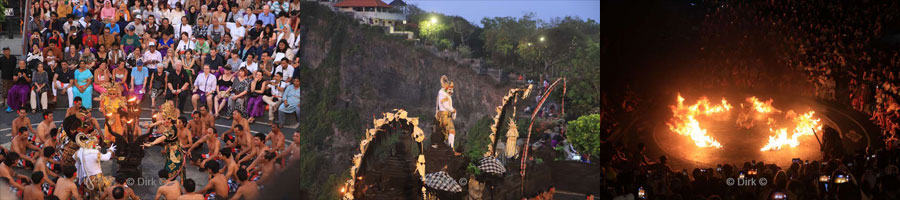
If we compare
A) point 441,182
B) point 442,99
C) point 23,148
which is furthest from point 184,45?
point 441,182

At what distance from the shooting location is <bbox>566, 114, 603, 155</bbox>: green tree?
29.9 feet

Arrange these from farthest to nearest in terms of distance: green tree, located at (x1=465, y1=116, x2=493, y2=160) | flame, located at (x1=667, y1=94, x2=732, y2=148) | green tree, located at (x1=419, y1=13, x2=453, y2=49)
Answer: flame, located at (x1=667, y1=94, x2=732, y2=148) < green tree, located at (x1=465, y1=116, x2=493, y2=160) < green tree, located at (x1=419, y1=13, x2=453, y2=49)

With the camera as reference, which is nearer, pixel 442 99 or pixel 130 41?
pixel 130 41

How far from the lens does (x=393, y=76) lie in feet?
28.6

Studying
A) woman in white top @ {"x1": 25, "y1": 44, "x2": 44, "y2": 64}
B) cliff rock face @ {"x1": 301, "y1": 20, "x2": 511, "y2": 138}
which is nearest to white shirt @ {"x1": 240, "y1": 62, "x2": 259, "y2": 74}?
cliff rock face @ {"x1": 301, "y1": 20, "x2": 511, "y2": 138}

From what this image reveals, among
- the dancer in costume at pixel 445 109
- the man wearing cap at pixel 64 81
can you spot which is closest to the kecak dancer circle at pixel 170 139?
the man wearing cap at pixel 64 81

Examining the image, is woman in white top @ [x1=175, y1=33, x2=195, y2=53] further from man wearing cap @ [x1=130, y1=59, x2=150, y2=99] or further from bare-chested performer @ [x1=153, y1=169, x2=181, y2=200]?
bare-chested performer @ [x1=153, y1=169, x2=181, y2=200]

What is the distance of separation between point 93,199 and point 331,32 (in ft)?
9.10

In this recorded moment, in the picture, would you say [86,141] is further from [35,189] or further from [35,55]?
[35,55]

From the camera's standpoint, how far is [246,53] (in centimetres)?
852

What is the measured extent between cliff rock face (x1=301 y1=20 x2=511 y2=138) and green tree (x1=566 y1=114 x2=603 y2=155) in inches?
36.2

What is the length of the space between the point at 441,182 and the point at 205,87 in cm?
249

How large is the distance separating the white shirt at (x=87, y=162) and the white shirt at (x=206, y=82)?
1.14 meters

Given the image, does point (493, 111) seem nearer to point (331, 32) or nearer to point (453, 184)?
point (453, 184)
